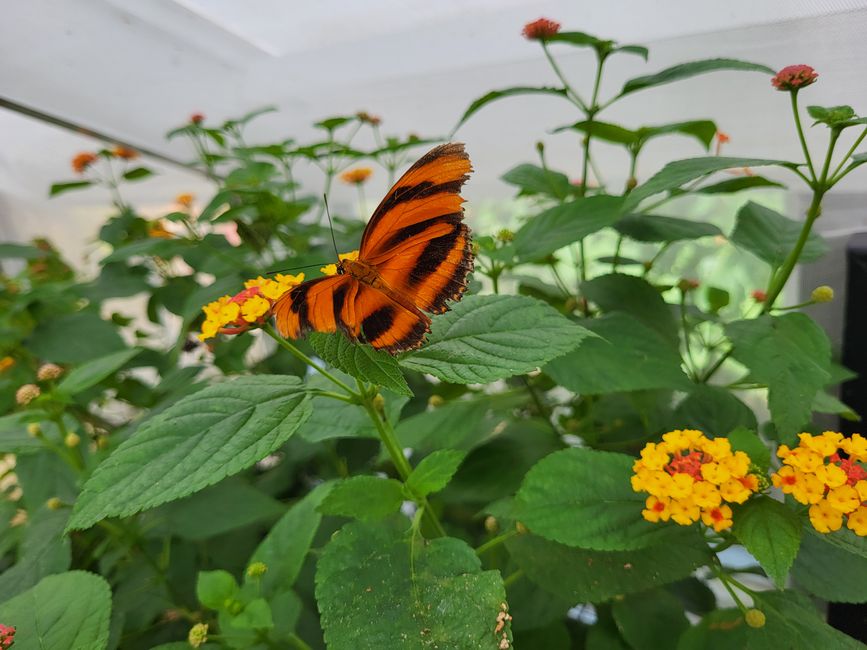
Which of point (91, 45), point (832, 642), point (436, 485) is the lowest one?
point (832, 642)

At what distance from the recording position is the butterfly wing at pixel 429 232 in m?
0.47

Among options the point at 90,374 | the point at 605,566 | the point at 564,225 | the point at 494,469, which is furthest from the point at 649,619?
the point at 90,374

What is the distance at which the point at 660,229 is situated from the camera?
74cm

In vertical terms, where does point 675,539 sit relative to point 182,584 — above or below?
above

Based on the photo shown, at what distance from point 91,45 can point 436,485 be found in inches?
48.6

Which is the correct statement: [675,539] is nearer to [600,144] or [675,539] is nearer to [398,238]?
[398,238]

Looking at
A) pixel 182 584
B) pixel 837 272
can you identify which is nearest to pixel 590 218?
pixel 837 272

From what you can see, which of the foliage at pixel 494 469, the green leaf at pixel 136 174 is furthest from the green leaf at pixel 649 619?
the green leaf at pixel 136 174

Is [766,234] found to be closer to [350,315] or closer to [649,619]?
[649,619]

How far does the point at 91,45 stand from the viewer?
117 centimetres

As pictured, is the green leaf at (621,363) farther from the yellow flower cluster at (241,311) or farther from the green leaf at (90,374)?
the green leaf at (90,374)

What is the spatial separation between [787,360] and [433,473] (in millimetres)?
402

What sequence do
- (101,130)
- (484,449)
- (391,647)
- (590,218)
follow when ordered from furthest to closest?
(101,130) < (484,449) < (590,218) < (391,647)

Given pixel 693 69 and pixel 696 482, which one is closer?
pixel 696 482
